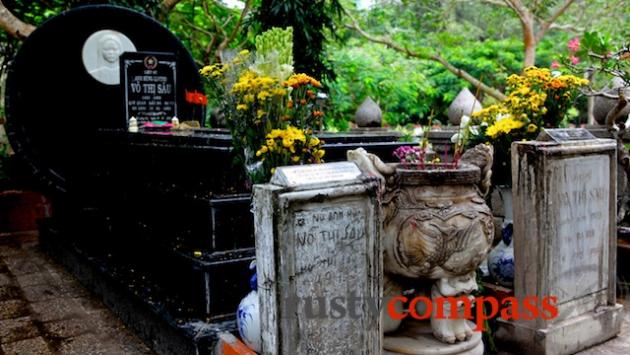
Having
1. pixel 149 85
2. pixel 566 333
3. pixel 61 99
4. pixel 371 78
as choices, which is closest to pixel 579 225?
pixel 566 333

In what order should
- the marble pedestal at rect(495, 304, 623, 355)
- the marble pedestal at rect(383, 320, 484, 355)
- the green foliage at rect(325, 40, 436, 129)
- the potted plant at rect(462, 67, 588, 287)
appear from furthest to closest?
1. the green foliage at rect(325, 40, 436, 129)
2. the potted plant at rect(462, 67, 588, 287)
3. the marble pedestal at rect(495, 304, 623, 355)
4. the marble pedestal at rect(383, 320, 484, 355)

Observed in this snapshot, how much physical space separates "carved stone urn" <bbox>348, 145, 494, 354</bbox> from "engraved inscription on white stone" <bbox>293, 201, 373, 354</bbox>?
31 cm

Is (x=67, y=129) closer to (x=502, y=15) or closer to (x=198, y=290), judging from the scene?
(x=198, y=290)

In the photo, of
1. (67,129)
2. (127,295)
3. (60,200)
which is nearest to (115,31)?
(67,129)

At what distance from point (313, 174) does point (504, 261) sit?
1.92m

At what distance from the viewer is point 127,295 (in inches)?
166

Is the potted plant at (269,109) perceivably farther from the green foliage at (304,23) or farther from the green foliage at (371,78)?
the green foliage at (371,78)

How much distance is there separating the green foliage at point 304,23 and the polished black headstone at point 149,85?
3687 millimetres

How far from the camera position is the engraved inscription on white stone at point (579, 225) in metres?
3.40

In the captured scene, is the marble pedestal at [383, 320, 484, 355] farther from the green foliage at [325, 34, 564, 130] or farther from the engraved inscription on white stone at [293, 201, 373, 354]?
the green foliage at [325, 34, 564, 130]

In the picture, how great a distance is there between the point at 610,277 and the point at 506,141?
1.12 metres

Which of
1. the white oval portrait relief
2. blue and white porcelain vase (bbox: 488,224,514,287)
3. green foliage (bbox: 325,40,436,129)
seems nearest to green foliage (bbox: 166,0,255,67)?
green foliage (bbox: 325,40,436,129)

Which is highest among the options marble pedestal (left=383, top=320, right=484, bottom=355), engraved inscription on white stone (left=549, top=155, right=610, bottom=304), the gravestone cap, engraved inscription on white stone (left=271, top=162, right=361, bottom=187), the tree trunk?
the tree trunk

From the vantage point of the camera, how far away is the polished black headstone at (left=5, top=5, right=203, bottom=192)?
6.48m
